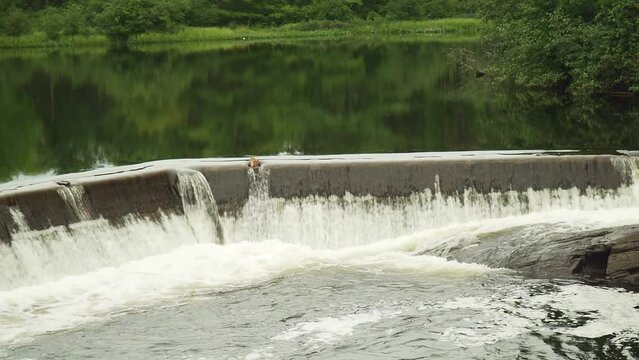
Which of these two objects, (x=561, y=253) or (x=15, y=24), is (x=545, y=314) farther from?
(x=15, y=24)

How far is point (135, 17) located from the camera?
75125mm

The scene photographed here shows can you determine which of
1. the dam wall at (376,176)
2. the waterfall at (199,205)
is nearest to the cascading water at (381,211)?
the dam wall at (376,176)

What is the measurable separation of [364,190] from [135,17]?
2439 inches

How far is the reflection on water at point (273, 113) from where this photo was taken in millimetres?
23844

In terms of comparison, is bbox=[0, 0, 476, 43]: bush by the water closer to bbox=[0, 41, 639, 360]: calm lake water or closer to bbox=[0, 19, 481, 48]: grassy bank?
bbox=[0, 19, 481, 48]: grassy bank

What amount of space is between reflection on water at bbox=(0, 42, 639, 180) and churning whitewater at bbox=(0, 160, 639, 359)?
6101 millimetres

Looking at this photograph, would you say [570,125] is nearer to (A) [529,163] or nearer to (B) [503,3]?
(A) [529,163]

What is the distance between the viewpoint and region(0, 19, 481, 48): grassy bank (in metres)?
73.4

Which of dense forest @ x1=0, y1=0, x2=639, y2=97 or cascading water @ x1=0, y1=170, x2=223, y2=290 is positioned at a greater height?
dense forest @ x1=0, y1=0, x2=639, y2=97

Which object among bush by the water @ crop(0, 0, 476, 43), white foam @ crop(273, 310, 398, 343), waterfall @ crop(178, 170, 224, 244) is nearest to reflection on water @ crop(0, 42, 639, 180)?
waterfall @ crop(178, 170, 224, 244)

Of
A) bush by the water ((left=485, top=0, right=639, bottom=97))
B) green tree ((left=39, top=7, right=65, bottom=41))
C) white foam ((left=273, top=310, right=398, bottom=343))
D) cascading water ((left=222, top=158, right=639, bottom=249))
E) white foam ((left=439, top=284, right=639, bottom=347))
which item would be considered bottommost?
white foam ((left=439, top=284, right=639, bottom=347))

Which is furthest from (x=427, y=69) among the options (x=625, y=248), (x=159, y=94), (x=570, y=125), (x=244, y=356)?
(x=244, y=356)

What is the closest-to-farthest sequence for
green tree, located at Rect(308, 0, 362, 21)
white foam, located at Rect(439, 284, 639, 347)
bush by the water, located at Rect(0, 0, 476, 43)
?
1. white foam, located at Rect(439, 284, 639, 347)
2. bush by the water, located at Rect(0, 0, 476, 43)
3. green tree, located at Rect(308, 0, 362, 21)

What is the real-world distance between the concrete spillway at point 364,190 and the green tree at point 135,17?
195 ft
